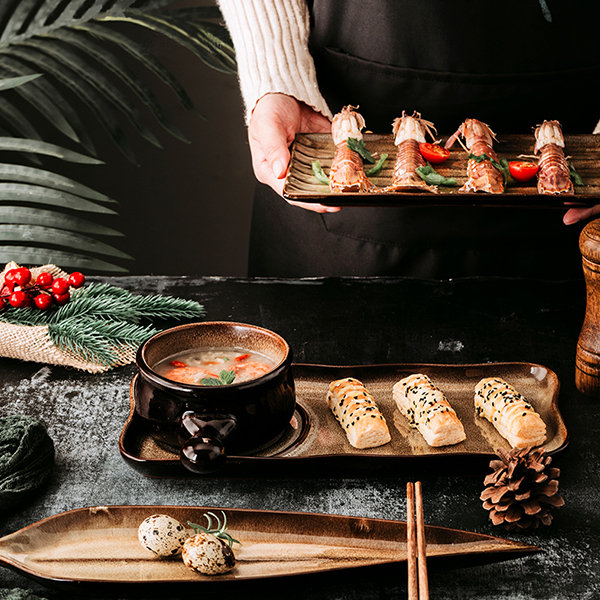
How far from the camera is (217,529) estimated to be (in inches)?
38.1

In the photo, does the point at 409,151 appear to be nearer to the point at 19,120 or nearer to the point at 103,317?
the point at 103,317

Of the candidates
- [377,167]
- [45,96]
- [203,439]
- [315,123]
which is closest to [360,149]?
[377,167]

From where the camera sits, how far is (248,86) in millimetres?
1963

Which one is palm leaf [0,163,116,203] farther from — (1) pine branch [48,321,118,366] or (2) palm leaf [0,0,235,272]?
(1) pine branch [48,321,118,366]

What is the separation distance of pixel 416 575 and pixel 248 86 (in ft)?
4.62

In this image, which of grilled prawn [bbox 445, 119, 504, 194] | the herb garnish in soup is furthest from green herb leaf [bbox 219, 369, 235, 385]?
grilled prawn [bbox 445, 119, 504, 194]

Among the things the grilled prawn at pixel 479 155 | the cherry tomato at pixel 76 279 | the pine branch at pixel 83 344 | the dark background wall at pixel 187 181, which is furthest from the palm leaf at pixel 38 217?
the grilled prawn at pixel 479 155

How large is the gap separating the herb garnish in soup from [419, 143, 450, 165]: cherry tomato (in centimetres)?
73

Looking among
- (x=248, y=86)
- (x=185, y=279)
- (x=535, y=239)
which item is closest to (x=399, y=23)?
(x=248, y=86)

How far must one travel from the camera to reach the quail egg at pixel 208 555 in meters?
0.89

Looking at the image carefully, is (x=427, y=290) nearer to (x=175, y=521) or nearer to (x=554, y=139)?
(x=554, y=139)

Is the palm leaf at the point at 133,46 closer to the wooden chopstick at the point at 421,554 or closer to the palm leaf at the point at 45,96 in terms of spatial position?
the palm leaf at the point at 45,96

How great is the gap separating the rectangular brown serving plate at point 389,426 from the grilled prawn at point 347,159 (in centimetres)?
43

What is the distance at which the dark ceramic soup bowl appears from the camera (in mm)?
1005
